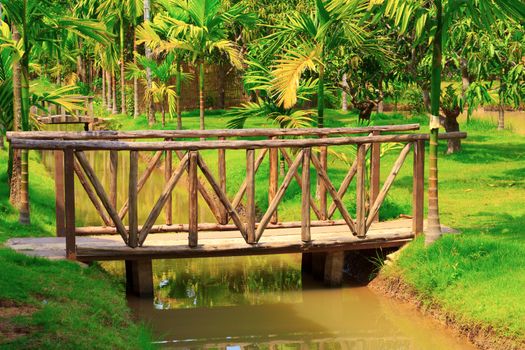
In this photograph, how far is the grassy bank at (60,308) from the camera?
8859 millimetres

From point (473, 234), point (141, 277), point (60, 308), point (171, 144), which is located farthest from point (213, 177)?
point (473, 234)

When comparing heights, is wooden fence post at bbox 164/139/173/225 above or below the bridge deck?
above

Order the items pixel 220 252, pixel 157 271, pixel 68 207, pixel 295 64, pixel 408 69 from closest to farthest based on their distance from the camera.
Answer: pixel 68 207
pixel 220 252
pixel 157 271
pixel 295 64
pixel 408 69

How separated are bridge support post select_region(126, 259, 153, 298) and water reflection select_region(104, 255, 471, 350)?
18 centimetres

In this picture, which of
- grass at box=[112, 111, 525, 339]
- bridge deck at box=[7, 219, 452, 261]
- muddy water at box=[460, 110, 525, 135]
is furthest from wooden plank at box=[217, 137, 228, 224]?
muddy water at box=[460, 110, 525, 135]

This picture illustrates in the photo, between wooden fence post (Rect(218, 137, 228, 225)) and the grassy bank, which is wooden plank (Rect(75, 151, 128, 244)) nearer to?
the grassy bank

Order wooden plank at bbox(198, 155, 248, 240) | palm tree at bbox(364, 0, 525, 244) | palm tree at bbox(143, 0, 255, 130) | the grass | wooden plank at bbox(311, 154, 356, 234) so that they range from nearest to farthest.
→ the grass, wooden plank at bbox(198, 155, 248, 240), palm tree at bbox(364, 0, 525, 244), wooden plank at bbox(311, 154, 356, 234), palm tree at bbox(143, 0, 255, 130)

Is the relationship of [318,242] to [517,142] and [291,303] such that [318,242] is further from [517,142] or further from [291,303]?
[517,142]

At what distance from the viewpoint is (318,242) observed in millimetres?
13352

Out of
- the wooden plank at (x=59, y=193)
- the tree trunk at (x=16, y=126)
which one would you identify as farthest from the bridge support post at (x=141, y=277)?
the tree trunk at (x=16, y=126)

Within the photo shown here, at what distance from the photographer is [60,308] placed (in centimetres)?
981

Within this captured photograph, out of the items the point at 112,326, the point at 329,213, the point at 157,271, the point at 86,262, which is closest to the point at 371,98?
the point at 329,213

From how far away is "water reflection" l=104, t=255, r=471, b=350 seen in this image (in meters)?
11.5

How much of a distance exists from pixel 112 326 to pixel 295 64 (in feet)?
25.7
